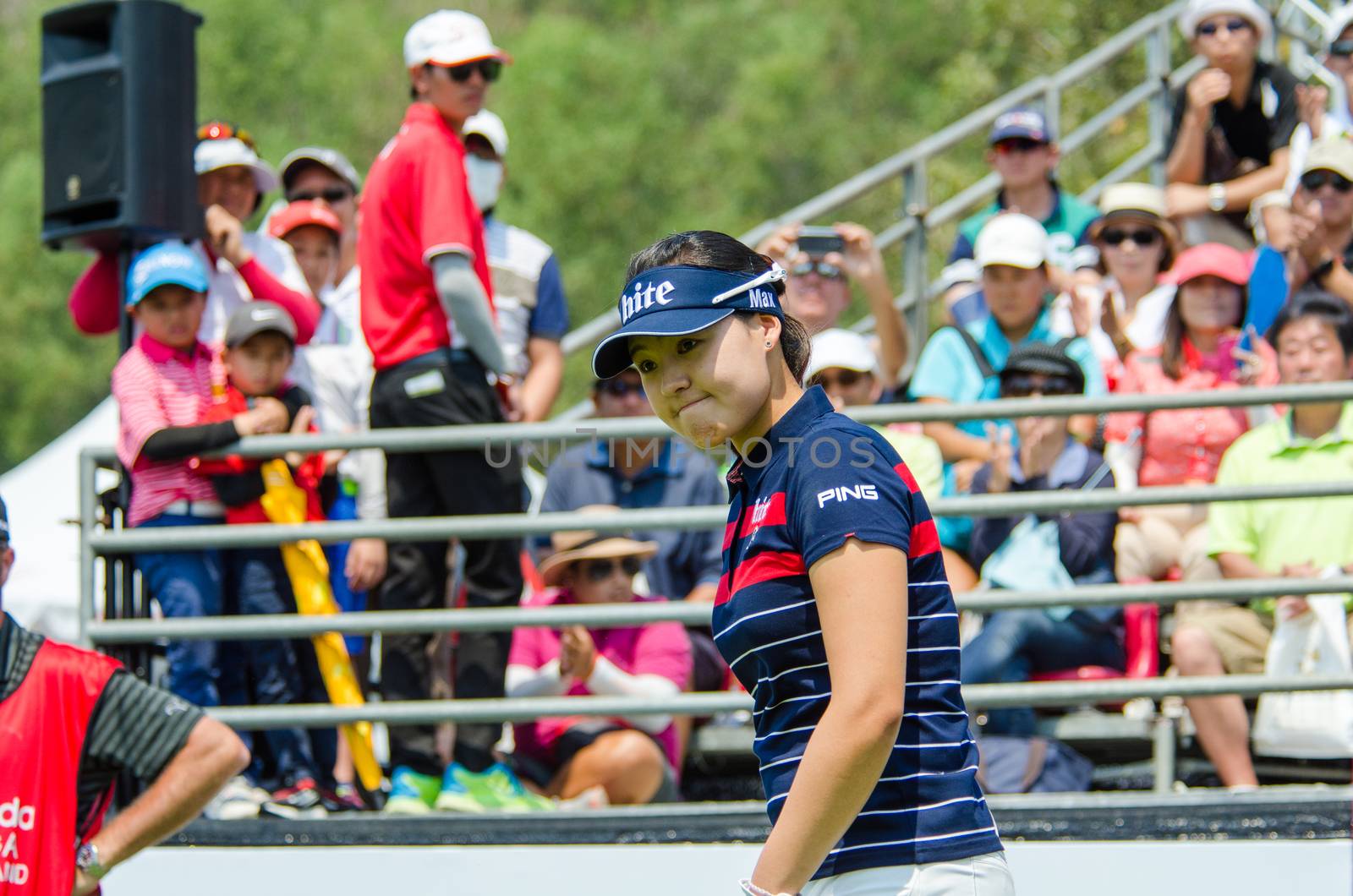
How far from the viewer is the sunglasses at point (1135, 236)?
7.41 meters

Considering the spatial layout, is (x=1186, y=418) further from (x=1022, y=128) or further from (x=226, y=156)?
(x=226, y=156)

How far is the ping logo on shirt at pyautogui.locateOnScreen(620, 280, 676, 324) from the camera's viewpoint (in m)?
2.68

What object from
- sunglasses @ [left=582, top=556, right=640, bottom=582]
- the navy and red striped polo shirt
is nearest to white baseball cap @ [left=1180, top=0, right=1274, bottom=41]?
sunglasses @ [left=582, top=556, right=640, bottom=582]

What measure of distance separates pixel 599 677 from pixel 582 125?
102 feet

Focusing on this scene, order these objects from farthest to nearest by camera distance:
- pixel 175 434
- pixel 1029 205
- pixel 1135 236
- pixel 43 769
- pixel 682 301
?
pixel 1029 205
pixel 1135 236
pixel 175 434
pixel 43 769
pixel 682 301

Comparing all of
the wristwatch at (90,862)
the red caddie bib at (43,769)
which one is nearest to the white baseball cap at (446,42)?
the red caddie bib at (43,769)

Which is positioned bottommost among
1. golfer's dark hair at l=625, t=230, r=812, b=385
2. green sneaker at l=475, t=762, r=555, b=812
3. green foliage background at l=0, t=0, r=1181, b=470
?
green sneaker at l=475, t=762, r=555, b=812

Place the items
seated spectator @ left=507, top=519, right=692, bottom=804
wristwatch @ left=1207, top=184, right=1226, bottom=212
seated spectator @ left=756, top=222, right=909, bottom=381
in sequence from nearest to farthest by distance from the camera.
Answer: seated spectator @ left=507, top=519, right=692, bottom=804
seated spectator @ left=756, top=222, right=909, bottom=381
wristwatch @ left=1207, top=184, right=1226, bottom=212

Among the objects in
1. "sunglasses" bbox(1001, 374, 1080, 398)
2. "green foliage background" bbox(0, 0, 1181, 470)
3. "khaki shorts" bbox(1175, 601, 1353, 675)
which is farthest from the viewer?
"green foliage background" bbox(0, 0, 1181, 470)

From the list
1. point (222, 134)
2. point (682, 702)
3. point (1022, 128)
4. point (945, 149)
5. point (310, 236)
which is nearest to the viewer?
point (682, 702)

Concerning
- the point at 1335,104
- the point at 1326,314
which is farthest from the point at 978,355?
the point at 1335,104

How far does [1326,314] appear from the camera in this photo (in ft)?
19.2

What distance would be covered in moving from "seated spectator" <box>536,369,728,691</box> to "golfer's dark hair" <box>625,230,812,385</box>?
331 cm

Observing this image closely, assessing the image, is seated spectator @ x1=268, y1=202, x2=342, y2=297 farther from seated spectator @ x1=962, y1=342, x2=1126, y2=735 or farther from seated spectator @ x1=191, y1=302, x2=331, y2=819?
seated spectator @ x1=962, y1=342, x2=1126, y2=735
